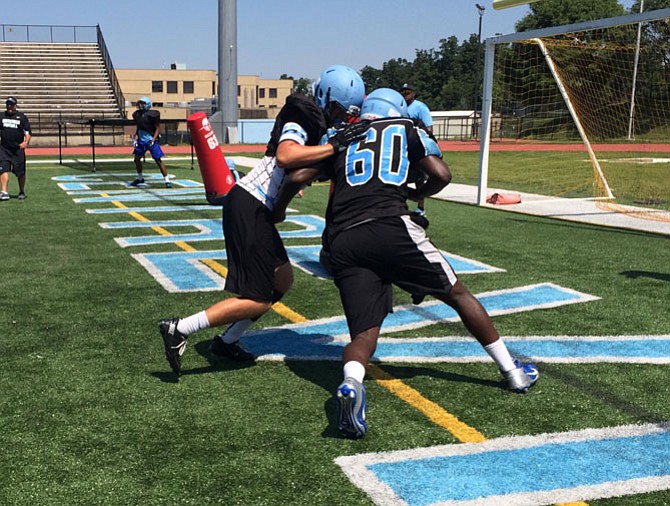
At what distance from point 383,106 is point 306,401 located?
160 centimetres

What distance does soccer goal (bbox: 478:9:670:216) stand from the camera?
547 inches

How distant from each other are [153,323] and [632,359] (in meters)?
3.31

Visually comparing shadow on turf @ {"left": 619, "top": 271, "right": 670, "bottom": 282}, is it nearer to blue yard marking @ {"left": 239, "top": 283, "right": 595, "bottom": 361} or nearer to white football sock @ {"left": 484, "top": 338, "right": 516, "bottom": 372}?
blue yard marking @ {"left": 239, "top": 283, "right": 595, "bottom": 361}

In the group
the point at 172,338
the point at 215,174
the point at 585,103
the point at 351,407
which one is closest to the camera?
the point at 351,407

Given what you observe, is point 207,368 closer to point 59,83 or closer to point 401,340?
point 401,340

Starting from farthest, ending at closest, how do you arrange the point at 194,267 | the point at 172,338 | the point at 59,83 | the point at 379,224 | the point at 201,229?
the point at 59,83
the point at 201,229
the point at 194,267
the point at 172,338
the point at 379,224

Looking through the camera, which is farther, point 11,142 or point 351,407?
point 11,142

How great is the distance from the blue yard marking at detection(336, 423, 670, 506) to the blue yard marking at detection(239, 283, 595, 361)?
135 centimetres

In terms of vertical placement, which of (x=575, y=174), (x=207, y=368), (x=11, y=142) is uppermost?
(x=11, y=142)

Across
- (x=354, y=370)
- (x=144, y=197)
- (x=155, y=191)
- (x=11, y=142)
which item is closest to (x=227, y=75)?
(x=155, y=191)

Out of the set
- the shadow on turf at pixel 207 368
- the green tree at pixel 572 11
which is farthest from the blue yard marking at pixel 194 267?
the green tree at pixel 572 11

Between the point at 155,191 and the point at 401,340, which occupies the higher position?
the point at 155,191

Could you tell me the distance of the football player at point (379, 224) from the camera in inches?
146

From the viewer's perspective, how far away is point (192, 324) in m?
4.20
